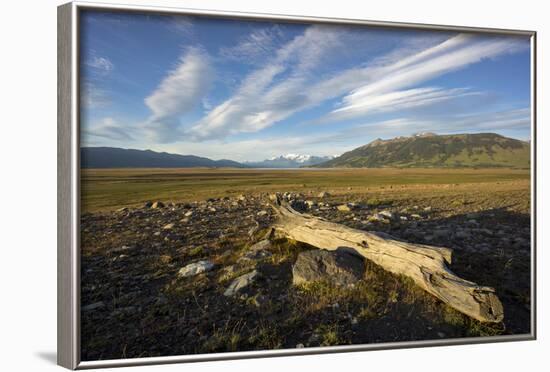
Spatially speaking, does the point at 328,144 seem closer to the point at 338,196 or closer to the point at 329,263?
the point at 338,196

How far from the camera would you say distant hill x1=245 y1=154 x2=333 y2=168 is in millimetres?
5828

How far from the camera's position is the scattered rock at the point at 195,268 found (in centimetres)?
509

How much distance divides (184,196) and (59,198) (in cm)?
219

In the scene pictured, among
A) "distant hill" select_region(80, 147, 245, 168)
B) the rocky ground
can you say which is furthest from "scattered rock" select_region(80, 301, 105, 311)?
"distant hill" select_region(80, 147, 245, 168)

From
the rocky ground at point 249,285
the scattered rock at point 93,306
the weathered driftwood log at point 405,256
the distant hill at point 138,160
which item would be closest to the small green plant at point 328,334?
the rocky ground at point 249,285

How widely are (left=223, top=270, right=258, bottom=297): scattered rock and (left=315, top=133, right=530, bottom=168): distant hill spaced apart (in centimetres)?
297

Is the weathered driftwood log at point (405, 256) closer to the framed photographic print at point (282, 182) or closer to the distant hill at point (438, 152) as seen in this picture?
the framed photographic print at point (282, 182)

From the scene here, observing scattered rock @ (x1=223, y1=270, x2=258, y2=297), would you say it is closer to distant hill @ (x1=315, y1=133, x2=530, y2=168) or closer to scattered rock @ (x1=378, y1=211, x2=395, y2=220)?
distant hill @ (x1=315, y1=133, x2=530, y2=168)

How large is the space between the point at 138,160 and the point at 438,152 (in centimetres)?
621

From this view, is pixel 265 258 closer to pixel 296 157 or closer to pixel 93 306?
pixel 296 157

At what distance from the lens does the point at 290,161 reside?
617cm

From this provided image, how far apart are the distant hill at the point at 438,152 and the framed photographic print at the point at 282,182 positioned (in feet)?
0.14

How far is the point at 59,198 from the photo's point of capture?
450 cm

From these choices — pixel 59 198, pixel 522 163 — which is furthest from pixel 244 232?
pixel 522 163
